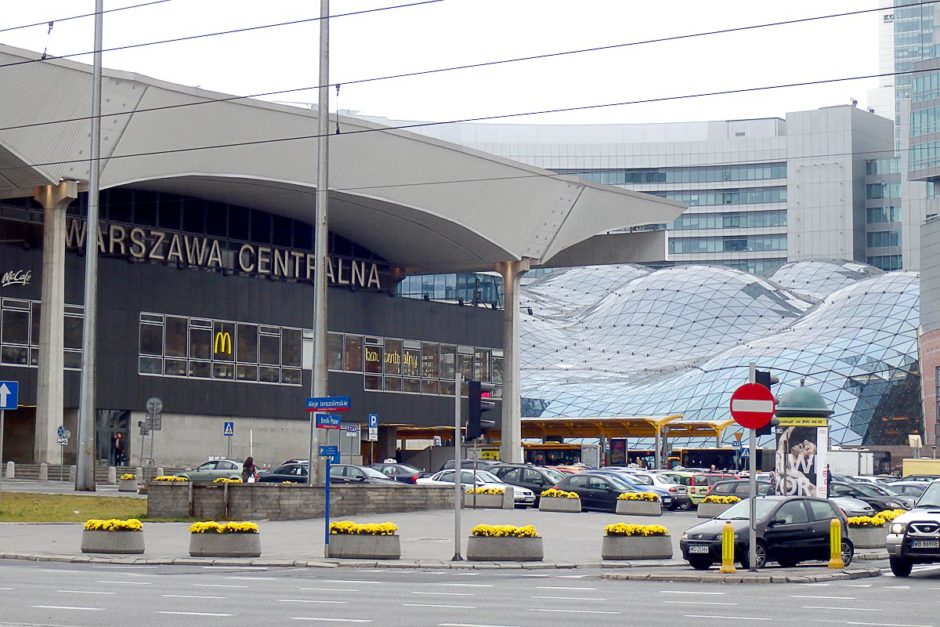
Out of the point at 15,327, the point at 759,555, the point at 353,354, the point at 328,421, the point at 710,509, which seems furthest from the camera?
the point at 353,354

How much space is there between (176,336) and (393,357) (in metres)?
16.1

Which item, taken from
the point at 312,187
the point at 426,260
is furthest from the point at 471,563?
the point at 426,260

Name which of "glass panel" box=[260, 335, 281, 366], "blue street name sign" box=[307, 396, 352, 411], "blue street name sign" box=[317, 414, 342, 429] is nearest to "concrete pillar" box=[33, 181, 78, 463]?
"glass panel" box=[260, 335, 281, 366]

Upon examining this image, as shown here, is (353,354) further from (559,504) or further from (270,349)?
(559,504)

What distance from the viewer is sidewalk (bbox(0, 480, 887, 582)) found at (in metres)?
28.4

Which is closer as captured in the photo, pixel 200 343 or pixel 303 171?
pixel 303 171

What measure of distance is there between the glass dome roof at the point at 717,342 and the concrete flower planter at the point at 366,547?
94.4m

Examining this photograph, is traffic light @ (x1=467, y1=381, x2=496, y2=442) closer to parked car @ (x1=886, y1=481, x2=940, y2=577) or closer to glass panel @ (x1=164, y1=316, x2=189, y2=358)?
parked car @ (x1=886, y1=481, x2=940, y2=577)

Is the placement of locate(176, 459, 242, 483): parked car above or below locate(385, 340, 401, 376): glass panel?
below

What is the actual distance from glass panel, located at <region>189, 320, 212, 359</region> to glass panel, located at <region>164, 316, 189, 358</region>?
0.46 metres

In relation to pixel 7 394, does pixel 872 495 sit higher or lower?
lower

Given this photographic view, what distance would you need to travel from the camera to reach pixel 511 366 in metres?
80.0

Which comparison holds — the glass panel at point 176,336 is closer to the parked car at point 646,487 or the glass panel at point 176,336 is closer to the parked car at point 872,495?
the parked car at point 646,487

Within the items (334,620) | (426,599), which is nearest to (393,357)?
(426,599)
